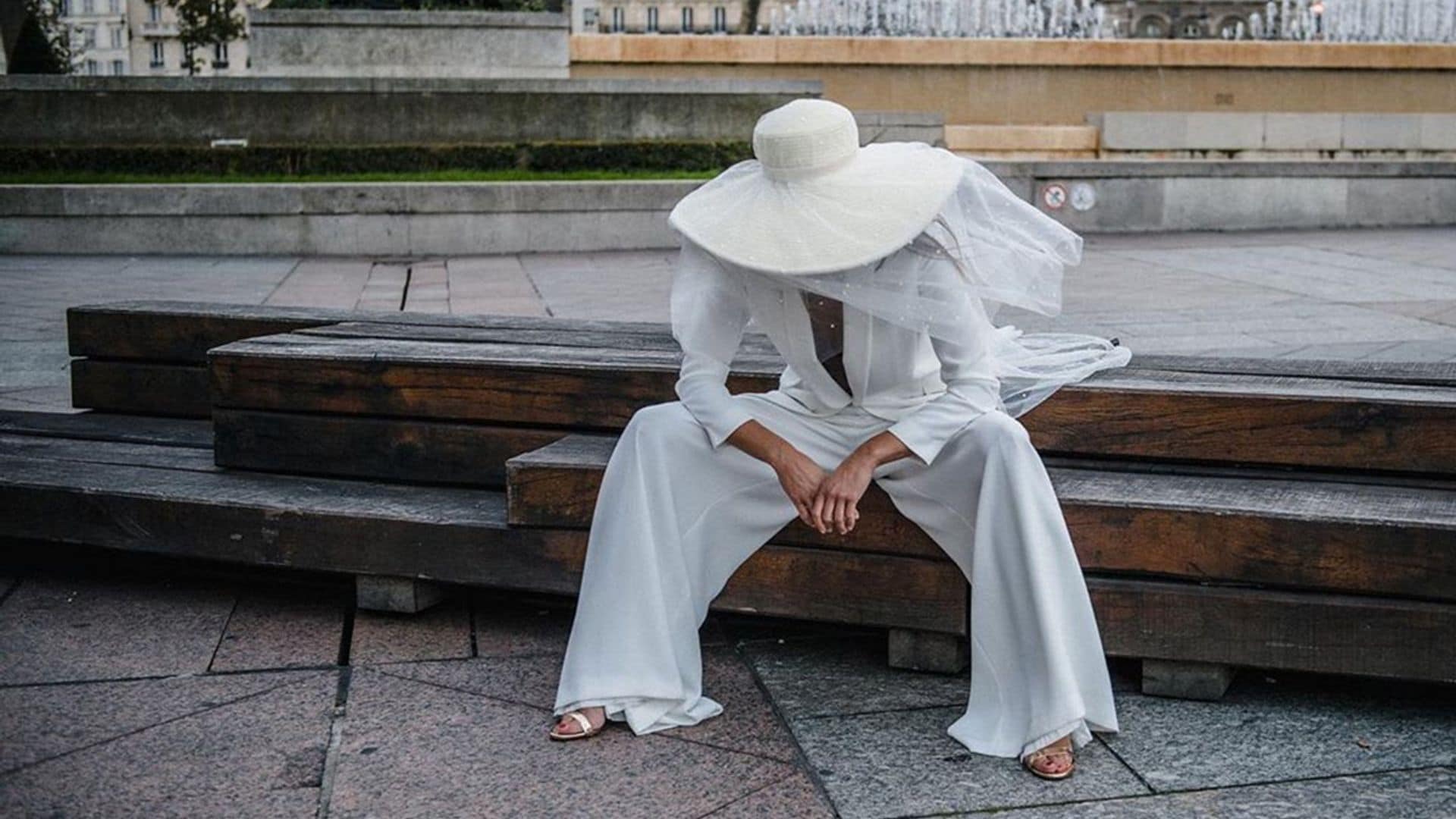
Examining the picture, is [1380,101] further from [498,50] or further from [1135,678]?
[1135,678]

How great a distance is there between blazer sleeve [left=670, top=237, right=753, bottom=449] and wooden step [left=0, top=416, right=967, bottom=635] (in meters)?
0.46

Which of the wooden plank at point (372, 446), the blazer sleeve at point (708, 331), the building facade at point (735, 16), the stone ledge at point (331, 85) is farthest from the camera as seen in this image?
the building facade at point (735, 16)

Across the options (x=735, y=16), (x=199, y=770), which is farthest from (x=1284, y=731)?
(x=735, y=16)

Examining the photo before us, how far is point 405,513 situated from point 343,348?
71cm

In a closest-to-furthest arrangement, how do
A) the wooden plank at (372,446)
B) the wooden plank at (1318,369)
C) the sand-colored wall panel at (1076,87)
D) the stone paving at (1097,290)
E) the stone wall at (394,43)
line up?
the wooden plank at (1318,369) → the wooden plank at (372,446) → the stone paving at (1097,290) → the stone wall at (394,43) → the sand-colored wall panel at (1076,87)

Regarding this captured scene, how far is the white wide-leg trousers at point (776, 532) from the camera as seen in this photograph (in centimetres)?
349

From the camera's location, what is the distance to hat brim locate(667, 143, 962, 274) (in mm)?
3457

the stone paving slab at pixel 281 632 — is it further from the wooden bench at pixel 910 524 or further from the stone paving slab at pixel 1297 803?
the stone paving slab at pixel 1297 803

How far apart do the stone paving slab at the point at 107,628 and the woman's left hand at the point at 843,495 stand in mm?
1645

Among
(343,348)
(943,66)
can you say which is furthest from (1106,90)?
(343,348)

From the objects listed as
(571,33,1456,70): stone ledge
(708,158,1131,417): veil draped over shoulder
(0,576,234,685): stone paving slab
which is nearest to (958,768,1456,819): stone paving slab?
(708,158,1131,417): veil draped over shoulder

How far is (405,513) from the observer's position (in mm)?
4391

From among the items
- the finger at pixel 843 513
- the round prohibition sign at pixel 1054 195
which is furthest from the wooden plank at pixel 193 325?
the round prohibition sign at pixel 1054 195

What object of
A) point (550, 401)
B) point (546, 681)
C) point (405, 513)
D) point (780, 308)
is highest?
point (780, 308)
